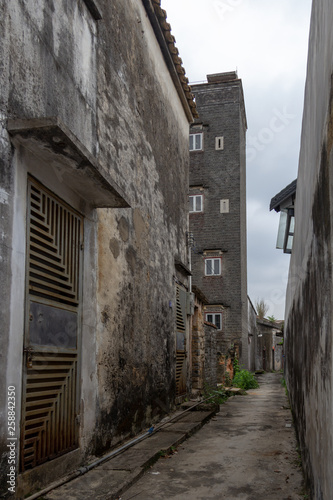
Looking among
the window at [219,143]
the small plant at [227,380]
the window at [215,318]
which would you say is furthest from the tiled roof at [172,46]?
the window at [215,318]

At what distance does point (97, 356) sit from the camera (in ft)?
18.6

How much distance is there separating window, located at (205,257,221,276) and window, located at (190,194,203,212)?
8.65ft

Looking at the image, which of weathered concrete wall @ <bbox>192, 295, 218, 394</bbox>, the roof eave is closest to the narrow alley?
weathered concrete wall @ <bbox>192, 295, 218, 394</bbox>

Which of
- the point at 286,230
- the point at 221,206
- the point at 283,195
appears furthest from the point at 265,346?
the point at 283,195

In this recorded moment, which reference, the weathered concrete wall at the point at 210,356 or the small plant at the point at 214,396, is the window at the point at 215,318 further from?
the small plant at the point at 214,396

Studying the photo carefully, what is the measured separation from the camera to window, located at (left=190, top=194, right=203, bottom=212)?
25625 millimetres

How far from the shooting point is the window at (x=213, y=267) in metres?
25.0

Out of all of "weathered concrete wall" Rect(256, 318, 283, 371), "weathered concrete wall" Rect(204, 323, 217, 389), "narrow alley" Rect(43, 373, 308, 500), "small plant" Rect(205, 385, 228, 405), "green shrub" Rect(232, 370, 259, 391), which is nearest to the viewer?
"narrow alley" Rect(43, 373, 308, 500)

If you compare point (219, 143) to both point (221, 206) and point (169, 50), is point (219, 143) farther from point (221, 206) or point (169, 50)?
point (169, 50)

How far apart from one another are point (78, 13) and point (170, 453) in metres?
5.27

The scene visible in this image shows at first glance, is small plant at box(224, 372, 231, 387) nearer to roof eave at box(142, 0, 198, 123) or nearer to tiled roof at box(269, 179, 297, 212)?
tiled roof at box(269, 179, 297, 212)

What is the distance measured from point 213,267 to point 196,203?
3390mm

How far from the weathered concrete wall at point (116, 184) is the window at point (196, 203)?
1523cm

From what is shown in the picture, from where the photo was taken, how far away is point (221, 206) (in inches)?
996
